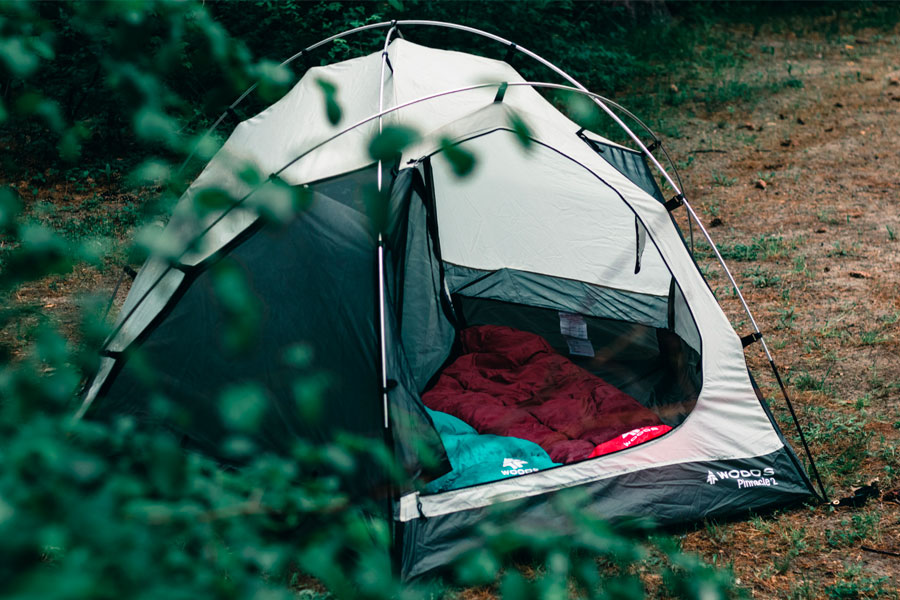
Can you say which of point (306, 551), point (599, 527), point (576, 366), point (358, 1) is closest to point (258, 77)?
point (306, 551)

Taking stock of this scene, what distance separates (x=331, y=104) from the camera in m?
0.92

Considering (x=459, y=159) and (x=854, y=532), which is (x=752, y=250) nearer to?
(x=854, y=532)

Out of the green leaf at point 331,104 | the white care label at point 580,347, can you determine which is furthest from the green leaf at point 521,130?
the white care label at point 580,347

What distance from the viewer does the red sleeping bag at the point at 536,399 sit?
3.83 meters

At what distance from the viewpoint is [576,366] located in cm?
466

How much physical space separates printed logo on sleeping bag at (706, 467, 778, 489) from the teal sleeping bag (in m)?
0.67

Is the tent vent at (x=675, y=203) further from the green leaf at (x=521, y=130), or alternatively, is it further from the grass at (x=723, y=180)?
the grass at (x=723, y=180)

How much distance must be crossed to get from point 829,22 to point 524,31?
7.40m

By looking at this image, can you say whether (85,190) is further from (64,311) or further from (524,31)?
(524,31)

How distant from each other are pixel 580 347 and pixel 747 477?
1676 millimetres

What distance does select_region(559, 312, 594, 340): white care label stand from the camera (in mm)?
5055

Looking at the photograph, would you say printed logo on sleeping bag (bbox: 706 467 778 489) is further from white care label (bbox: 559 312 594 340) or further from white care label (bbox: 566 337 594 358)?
white care label (bbox: 559 312 594 340)

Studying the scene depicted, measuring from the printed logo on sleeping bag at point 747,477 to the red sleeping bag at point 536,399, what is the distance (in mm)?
338

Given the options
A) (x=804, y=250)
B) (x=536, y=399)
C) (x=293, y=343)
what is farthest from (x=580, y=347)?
(x=804, y=250)
